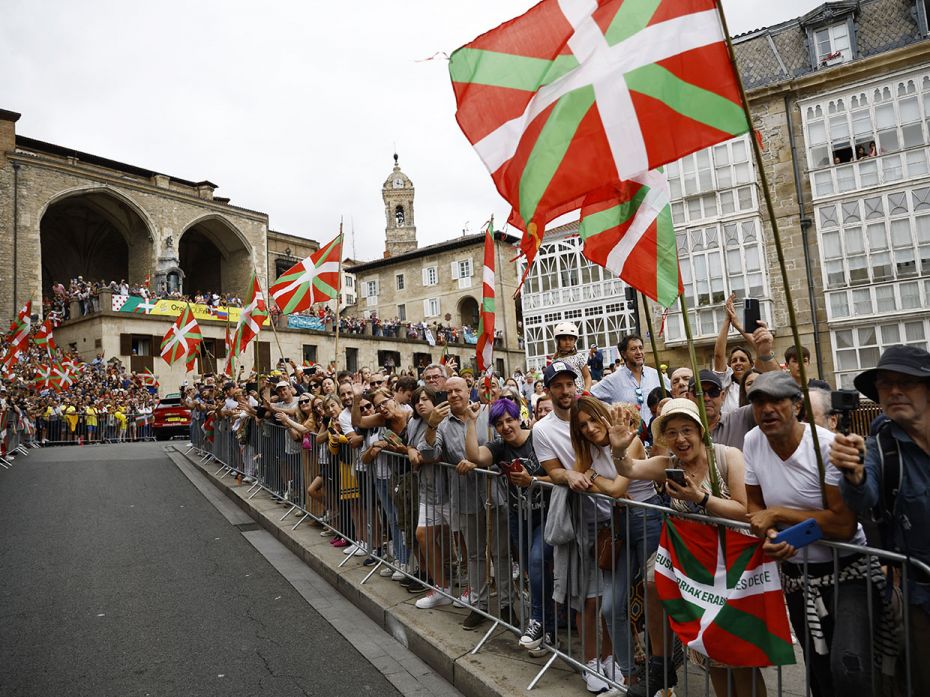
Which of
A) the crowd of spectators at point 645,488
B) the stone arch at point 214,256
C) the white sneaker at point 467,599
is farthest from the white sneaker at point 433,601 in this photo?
the stone arch at point 214,256

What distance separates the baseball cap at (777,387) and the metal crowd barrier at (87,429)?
24.0 metres

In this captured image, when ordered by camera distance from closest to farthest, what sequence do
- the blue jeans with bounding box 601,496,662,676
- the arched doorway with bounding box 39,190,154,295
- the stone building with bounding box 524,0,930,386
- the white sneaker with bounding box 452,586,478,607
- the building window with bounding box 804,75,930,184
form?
the blue jeans with bounding box 601,496,662,676
the white sneaker with bounding box 452,586,478,607
the building window with bounding box 804,75,930,184
the stone building with bounding box 524,0,930,386
the arched doorway with bounding box 39,190,154,295

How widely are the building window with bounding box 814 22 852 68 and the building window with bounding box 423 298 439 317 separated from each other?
30.5 meters

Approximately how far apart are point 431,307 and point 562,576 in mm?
45453

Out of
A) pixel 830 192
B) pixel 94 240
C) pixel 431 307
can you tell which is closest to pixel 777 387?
pixel 830 192

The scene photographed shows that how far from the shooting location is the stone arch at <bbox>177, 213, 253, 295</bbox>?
4200cm

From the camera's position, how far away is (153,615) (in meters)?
5.11

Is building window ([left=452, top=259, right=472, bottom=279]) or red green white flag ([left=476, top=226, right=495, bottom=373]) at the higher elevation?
building window ([left=452, top=259, right=472, bottom=279])

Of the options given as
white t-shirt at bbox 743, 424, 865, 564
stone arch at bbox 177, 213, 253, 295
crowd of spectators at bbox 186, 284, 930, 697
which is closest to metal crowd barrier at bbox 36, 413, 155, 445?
stone arch at bbox 177, 213, 253, 295

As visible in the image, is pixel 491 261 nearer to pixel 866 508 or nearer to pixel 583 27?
pixel 583 27

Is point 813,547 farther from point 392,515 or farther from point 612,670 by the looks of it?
point 392,515

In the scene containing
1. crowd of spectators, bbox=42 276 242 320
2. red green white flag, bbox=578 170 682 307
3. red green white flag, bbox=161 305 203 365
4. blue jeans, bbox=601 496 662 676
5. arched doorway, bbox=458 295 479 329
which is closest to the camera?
blue jeans, bbox=601 496 662 676

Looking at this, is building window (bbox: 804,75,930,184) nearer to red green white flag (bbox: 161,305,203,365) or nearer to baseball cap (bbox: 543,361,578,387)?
red green white flag (bbox: 161,305,203,365)

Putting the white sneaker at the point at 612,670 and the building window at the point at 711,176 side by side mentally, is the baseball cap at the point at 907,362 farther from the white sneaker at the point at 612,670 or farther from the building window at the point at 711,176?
the building window at the point at 711,176
